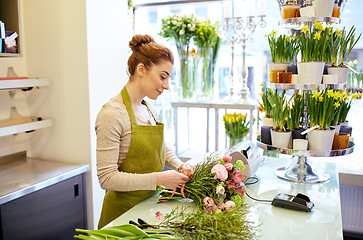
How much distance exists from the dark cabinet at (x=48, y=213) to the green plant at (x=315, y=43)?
1763mm

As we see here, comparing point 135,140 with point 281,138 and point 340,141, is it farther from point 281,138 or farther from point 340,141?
point 340,141

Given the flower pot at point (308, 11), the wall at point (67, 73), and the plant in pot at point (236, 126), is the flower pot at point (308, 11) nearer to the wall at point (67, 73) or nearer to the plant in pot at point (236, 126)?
the plant in pot at point (236, 126)

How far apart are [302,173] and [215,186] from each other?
845 millimetres

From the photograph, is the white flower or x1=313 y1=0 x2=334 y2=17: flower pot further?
x1=313 y1=0 x2=334 y2=17: flower pot

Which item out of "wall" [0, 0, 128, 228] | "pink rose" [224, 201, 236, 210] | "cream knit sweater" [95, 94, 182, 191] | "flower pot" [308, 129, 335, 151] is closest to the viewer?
"pink rose" [224, 201, 236, 210]

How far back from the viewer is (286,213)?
1.64m

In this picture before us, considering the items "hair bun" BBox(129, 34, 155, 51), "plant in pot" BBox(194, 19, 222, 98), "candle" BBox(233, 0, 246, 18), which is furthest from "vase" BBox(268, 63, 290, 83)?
"plant in pot" BBox(194, 19, 222, 98)

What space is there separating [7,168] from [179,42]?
188 cm

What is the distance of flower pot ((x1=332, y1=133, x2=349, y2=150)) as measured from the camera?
2059mm

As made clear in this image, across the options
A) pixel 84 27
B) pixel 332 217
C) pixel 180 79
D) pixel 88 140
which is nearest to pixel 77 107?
pixel 88 140

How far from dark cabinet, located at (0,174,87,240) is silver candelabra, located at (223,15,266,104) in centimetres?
165

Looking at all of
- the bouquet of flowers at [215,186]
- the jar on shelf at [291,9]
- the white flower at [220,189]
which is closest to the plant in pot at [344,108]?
the jar on shelf at [291,9]

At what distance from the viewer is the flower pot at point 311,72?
200cm

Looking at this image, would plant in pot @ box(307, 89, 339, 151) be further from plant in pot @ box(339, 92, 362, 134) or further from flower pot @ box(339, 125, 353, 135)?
flower pot @ box(339, 125, 353, 135)
